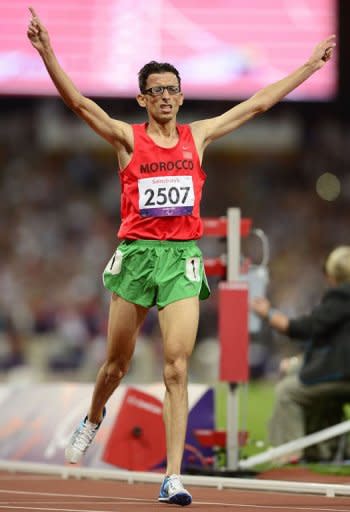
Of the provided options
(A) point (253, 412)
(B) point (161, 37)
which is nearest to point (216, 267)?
(A) point (253, 412)

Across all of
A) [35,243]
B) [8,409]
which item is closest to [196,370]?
[35,243]

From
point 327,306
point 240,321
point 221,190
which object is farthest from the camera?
point 221,190

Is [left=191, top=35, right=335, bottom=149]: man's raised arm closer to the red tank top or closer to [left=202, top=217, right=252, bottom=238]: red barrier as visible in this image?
the red tank top

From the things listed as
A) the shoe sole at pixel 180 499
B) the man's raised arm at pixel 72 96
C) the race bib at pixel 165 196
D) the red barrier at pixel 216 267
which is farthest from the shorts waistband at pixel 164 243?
the red barrier at pixel 216 267

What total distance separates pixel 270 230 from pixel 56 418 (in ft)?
50.4

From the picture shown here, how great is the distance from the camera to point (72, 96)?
6.65 meters

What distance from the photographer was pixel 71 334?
68.5 feet

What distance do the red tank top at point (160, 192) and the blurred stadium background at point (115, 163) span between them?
40.1ft

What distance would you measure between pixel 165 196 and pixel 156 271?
1.23ft

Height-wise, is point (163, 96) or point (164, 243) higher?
point (163, 96)

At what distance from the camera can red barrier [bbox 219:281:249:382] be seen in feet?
28.1

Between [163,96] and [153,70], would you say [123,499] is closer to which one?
[163,96]

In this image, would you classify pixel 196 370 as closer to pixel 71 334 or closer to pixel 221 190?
pixel 71 334

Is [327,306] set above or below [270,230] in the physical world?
below
